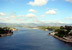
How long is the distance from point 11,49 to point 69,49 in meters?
11.8

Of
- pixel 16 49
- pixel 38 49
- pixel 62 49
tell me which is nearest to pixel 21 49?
pixel 16 49

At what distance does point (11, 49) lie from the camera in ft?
79.9

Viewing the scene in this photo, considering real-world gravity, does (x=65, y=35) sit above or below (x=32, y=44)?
above

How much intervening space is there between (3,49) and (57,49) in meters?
10.9

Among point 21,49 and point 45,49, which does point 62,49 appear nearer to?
point 45,49

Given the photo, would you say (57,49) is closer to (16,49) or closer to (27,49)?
(27,49)

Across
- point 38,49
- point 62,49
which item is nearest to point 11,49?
point 38,49

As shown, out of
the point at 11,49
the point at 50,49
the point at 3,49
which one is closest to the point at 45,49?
the point at 50,49

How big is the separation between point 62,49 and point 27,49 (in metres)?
7.16

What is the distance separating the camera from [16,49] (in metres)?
24.2

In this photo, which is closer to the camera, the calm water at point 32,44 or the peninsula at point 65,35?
the calm water at point 32,44

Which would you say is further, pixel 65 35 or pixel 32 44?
pixel 65 35

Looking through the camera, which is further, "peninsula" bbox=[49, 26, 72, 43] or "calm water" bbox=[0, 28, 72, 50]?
"peninsula" bbox=[49, 26, 72, 43]

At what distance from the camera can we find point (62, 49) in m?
25.1
